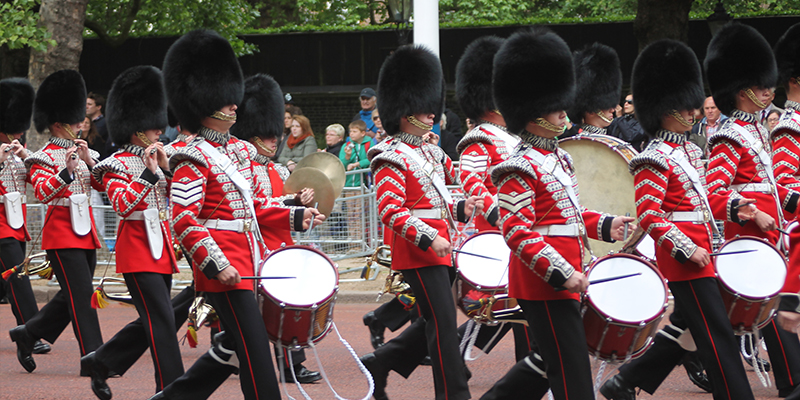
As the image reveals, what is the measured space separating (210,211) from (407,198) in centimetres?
108

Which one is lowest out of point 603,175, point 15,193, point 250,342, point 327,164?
point 15,193

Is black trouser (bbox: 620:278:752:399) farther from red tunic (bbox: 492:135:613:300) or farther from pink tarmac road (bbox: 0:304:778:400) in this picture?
pink tarmac road (bbox: 0:304:778:400)

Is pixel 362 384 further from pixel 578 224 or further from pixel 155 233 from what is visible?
pixel 578 224

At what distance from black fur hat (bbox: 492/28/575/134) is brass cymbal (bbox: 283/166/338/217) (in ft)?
6.84

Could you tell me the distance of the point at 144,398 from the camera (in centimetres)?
600

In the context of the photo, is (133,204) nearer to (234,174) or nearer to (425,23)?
(234,174)

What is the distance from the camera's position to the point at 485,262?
5570 millimetres

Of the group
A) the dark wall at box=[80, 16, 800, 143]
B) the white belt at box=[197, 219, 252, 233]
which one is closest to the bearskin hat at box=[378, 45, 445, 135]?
the white belt at box=[197, 219, 252, 233]

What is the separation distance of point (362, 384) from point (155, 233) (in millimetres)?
1525

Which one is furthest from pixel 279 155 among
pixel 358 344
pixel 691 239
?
pixel 691 239

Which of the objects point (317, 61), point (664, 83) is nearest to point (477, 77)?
point (664, 83)

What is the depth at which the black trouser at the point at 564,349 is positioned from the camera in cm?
414

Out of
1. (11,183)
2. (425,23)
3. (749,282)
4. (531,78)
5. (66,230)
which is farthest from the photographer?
(425,23)

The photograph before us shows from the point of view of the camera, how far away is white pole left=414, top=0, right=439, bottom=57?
1020 cm
